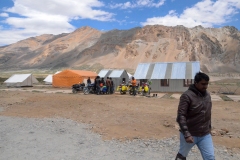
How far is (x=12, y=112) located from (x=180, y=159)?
9450 mm

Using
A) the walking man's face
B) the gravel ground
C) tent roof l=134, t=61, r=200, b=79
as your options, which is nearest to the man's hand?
the walking man's face

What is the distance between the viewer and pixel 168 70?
2847cm

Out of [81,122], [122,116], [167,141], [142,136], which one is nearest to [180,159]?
[167,141]

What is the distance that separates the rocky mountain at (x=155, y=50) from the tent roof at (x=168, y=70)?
57278 millimetres

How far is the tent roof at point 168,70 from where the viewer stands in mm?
27112

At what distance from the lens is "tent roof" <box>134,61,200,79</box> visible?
27.1 metres

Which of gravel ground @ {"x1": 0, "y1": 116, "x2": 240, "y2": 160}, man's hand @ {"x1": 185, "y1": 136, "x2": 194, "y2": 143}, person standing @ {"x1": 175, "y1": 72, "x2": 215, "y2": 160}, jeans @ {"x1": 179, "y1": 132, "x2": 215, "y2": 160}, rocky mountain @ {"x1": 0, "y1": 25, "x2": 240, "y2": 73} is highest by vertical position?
rocky mountain @ {"x1": 0, "y1": 25, "x2": 240, "y2": 73}

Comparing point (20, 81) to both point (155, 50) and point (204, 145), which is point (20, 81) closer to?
point (204, 145)

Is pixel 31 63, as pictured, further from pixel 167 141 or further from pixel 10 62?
pixel 167 141

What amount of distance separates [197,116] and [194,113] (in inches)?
2.6

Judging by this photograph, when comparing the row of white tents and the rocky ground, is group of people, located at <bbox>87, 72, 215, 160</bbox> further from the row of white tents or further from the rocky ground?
the row of white tents

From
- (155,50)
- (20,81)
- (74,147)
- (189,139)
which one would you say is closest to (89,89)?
(74,147)

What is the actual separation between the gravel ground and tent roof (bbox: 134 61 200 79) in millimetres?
20576

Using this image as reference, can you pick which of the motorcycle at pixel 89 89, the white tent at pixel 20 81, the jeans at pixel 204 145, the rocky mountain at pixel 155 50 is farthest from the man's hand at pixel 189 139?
the rocky mountain at pixel 155 50
